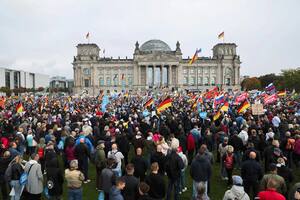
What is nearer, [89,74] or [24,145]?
[24,145]

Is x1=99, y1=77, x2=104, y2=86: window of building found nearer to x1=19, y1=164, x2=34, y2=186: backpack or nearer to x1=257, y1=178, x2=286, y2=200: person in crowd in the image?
x1=19, y1=164, x2=34, y2=186: backpack

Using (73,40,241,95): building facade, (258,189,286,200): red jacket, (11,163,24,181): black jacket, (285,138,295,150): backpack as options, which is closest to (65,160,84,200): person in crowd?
(11,163,24,181): black jacket

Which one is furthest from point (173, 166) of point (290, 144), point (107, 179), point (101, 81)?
point (101, 81)

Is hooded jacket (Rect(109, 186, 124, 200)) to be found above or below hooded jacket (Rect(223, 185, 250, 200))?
below

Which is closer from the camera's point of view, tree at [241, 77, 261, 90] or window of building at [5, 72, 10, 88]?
tree at [241, 77, 261, 90]

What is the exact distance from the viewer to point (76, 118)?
21281 millimetres

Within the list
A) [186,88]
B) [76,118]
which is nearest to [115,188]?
[76,118]

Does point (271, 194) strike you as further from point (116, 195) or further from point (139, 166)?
point (139, 166)

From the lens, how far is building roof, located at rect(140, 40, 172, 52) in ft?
447

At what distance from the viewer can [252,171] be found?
949 centimetres

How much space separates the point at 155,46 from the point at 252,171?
129 metres

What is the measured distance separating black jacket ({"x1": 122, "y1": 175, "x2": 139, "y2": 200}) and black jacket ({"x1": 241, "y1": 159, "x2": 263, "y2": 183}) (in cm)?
349

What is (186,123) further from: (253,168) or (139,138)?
(253,168)

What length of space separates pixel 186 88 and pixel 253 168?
113 m
